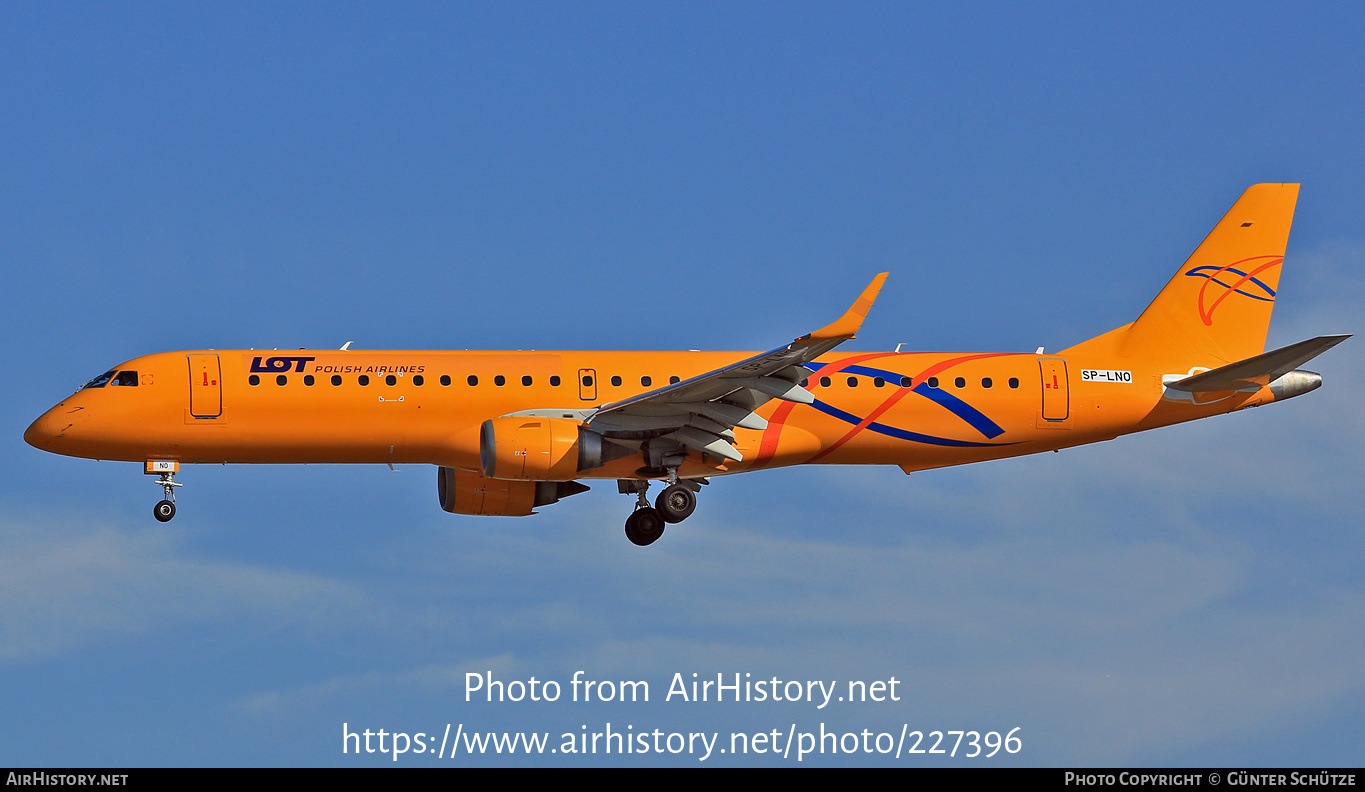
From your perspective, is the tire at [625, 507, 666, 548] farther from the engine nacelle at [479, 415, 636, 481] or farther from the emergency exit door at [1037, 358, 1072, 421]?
the emergency exit door at [1037, 358, 1072, 421]

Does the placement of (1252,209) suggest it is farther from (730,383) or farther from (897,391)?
(730,383)

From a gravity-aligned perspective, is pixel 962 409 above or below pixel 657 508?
above

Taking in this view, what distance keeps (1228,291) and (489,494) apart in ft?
61.1

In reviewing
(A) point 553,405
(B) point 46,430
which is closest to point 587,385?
(A) point 553,405

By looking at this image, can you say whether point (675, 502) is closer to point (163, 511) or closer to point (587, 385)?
point (587, 385)

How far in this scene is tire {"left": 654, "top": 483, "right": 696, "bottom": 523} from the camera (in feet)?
124

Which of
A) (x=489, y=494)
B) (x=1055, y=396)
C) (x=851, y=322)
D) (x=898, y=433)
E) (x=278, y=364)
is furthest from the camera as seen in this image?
(x=489, y=494)

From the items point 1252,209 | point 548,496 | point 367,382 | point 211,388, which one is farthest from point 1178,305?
point 211,388

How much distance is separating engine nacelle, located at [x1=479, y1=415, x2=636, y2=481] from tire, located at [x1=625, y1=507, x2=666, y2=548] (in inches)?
106

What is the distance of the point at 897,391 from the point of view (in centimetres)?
3853

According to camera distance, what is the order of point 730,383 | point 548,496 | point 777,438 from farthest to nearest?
point 548,496, point 777,438, point 730,383

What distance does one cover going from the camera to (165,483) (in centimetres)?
3700

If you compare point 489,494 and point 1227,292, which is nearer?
point 489,494

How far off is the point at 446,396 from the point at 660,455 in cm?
487
